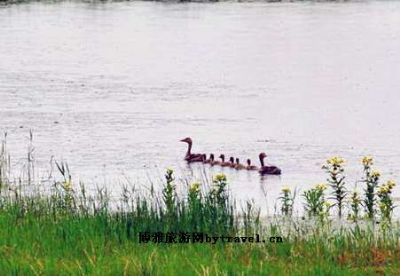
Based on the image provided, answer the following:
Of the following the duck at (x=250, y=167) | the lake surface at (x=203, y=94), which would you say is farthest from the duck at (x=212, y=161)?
the duck at (x=250, y=167)

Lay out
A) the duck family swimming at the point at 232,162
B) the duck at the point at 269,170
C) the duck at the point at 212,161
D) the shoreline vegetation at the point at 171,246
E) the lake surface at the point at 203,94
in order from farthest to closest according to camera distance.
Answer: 1. the lake surface at the point at 203,94
2. the duck at the point at 212,161
3. the duck family swimming at the point at 232,162
4. the duck at the point at 269,170
5. the shoreline vegetation at the point at 171,246

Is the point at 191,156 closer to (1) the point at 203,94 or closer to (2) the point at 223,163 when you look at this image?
(2) the point at 223,163

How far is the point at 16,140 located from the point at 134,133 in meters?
2.22

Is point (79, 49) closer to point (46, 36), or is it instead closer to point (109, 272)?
point (46, 36)

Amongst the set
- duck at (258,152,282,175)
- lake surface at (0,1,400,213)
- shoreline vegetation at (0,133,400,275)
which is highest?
lake surface at (0,1,400,213)

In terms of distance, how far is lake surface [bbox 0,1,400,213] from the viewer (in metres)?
18.1

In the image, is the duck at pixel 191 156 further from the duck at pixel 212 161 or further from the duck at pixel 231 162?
the duck at pixel 231 162

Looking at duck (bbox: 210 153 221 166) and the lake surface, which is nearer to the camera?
duck (bbox: 210 153 221 166)

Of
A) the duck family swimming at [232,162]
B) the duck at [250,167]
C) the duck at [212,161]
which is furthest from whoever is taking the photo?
the duck at [212,161]

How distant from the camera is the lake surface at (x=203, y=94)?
18078 mm

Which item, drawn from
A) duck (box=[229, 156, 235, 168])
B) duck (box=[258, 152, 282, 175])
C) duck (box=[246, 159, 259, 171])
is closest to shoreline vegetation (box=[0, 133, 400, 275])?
duck (box=[258, 152, 282, 175])

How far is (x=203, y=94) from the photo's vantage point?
86.9ft

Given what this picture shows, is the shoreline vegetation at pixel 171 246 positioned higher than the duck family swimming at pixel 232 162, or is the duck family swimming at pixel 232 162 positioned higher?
the duck family swimming at pixel 232 162

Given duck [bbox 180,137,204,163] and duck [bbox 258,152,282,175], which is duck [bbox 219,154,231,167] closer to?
duck [bbox 180,137,204,163]
